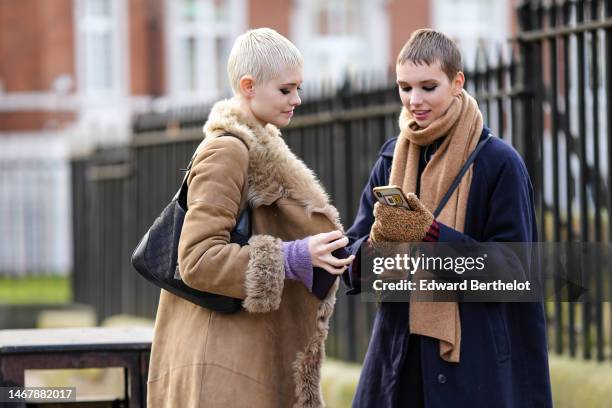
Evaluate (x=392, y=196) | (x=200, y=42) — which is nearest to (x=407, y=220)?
(x=392, y=196)

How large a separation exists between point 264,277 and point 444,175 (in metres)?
0.58

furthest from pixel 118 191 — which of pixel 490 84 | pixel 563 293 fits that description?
pixel 563 293

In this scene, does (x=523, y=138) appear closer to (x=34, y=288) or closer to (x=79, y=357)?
(x=79, y=357)

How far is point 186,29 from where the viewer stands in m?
26.0

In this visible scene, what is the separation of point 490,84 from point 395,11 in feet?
66.1

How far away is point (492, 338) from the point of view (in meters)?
3.77

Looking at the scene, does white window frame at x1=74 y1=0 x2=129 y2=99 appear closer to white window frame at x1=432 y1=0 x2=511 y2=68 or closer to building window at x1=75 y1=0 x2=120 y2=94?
building window at x1=75 y1=0 x2=120 y2=94

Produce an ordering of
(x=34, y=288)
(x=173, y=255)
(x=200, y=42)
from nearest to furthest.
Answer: (x=173, y=255)
(x=34, y=288)
(x=200, y=42)

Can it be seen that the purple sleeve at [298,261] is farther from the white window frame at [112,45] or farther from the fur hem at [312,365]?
the white window frame at [112,45]

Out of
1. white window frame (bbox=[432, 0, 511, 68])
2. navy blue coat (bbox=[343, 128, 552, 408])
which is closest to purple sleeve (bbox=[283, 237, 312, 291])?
navy blue coat (bbox=[343, 128, 552, 408])

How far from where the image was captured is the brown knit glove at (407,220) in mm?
3699

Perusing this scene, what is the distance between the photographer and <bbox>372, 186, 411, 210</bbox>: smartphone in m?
3.64

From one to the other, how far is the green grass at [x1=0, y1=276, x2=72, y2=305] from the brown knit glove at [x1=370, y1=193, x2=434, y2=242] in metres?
12.8

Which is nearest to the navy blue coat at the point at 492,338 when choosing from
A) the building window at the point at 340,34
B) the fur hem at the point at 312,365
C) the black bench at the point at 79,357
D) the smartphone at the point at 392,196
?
the smartphone at the point at 392,196
